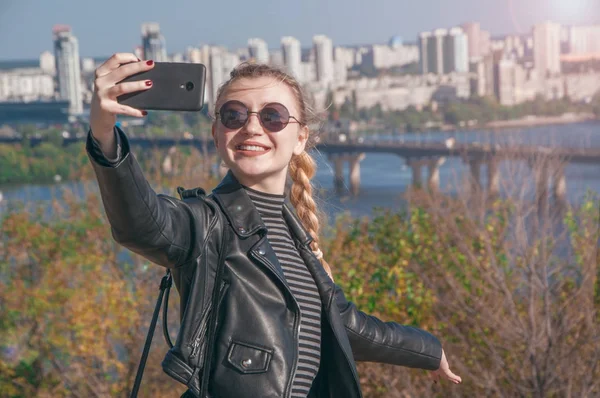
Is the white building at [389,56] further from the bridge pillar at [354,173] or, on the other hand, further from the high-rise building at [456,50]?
the bridge pillar at [354,173]

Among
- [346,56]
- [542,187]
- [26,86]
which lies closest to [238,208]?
[542,187]

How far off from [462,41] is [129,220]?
42.5 metres

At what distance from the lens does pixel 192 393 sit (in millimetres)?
1213

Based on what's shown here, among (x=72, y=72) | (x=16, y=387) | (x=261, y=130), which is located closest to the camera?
(x=261, y=130)

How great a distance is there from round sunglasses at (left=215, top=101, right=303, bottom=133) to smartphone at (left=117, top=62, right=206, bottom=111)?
0.57 ft

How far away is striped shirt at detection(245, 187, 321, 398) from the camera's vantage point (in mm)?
1289

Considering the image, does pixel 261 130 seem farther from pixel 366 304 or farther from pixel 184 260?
pixel 366 304

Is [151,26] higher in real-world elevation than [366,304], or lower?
higher

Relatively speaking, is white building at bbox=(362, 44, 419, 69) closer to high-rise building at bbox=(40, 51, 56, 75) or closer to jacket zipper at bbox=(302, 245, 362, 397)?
high-rise building at bbox=(40, 51, 56, 75)

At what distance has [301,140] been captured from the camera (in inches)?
56.7

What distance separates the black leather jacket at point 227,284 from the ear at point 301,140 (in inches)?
5.2

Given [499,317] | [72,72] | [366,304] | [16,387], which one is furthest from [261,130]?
[72,72]

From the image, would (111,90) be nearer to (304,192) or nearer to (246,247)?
(246,247)

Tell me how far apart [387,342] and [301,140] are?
1.08ft
